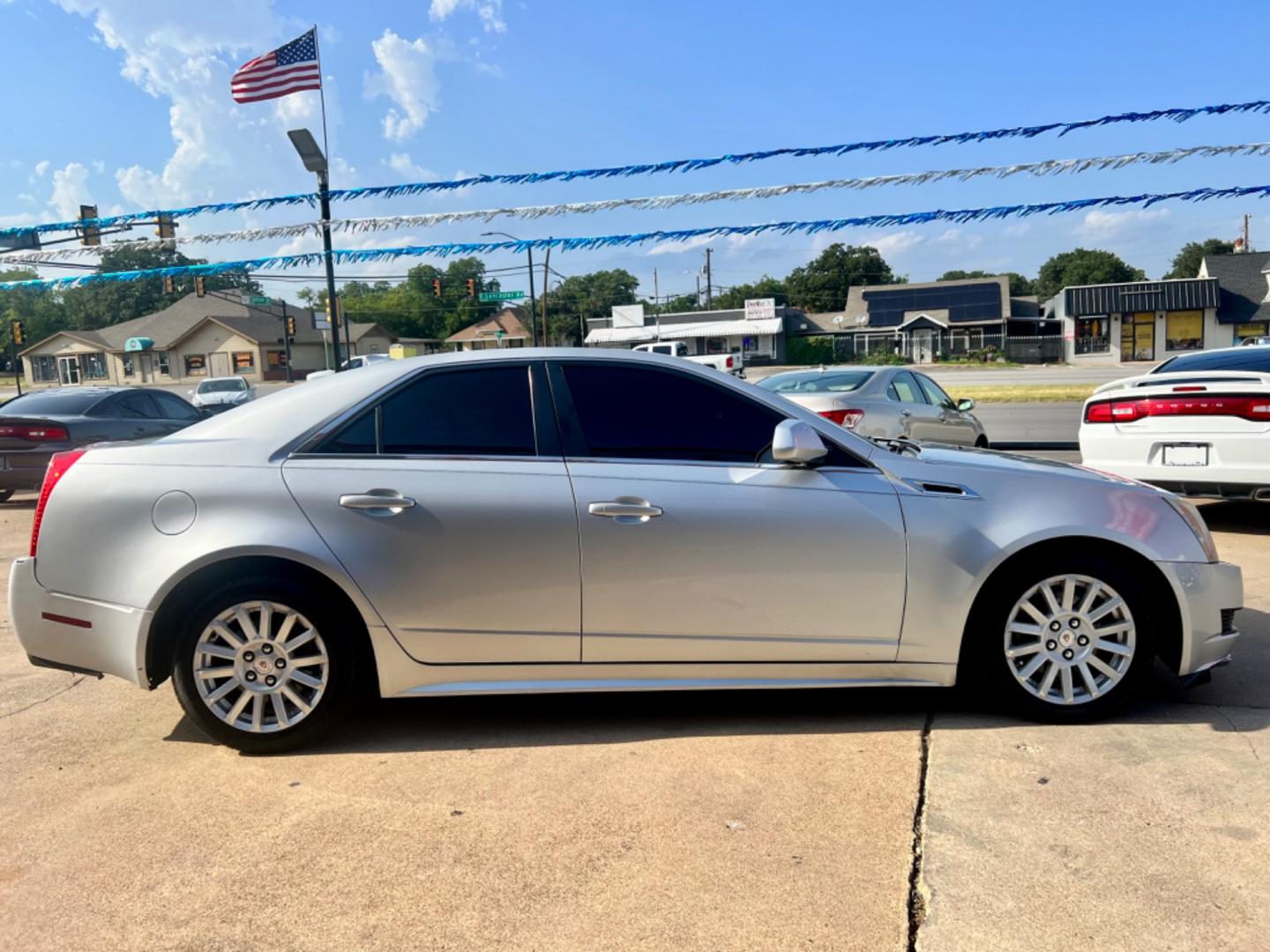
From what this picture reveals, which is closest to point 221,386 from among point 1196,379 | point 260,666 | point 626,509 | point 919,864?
point 1196,379

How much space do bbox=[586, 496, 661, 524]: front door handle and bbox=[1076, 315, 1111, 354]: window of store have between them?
58.7 metres

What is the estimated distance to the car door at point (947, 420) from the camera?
32.2 feet

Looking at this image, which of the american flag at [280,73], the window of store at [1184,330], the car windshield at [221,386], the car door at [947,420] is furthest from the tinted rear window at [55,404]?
the window of store at [1184,330]

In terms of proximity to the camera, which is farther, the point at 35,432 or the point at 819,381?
the point at 35,432

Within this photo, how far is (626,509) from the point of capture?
3656 mm

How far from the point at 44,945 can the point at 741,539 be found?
8.28ft

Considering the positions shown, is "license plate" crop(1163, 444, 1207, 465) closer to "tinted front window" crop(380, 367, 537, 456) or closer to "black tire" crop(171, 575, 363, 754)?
"tinted front window" crop(380, 367, 537, 456)

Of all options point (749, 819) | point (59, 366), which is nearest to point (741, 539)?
point (749, 819)

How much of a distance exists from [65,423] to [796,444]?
944 centimetres

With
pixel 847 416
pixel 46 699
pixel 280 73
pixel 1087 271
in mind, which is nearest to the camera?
pixel 46 699

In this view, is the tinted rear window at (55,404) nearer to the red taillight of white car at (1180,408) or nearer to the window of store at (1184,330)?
the red taillight of white car at (1180,408)

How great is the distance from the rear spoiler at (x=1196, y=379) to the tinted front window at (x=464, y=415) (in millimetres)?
5681

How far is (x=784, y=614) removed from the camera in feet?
12.2

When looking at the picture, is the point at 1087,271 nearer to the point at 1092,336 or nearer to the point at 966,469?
the point at 1092,336
